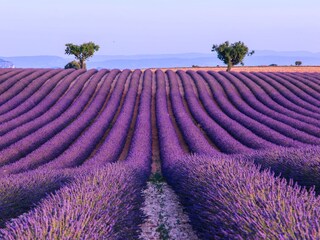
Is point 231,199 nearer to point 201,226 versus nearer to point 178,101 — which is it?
point 201,226

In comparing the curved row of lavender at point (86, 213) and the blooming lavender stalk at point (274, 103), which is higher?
the curved row of lavender at point (86, 213)

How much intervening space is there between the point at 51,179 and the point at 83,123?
12289 millimetres

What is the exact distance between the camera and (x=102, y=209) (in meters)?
5.26

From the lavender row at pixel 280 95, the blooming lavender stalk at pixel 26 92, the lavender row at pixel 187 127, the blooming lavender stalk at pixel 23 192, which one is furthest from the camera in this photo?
the blooming lavender stalk at pixel 26 92

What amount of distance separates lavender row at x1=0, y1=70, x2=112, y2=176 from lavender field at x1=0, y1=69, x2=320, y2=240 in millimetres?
72

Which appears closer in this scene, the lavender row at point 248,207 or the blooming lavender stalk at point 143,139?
the lavender row at point 248,207

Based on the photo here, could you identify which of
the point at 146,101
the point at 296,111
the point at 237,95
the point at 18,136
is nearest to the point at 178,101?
the point at 146,101

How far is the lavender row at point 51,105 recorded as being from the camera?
786 inches

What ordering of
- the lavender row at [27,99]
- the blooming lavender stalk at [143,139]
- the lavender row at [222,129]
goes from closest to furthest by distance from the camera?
the blooming lavender stalk at [143,139] < the lavender row at [222,129] < the lavender row at [27,99]

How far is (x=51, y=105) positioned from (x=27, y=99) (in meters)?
1.87

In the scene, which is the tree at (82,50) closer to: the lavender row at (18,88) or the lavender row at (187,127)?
the lavender row at (18,88)

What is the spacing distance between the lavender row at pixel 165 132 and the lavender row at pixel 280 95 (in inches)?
277

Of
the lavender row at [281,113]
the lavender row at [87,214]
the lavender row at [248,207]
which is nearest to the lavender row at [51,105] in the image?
the lavender row at [281,113]

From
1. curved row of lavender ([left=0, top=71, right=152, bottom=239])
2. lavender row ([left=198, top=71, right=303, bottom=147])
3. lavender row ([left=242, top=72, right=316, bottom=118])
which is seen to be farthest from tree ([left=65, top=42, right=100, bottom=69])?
curved row of lavender ([left=0, top=71, right=152, bottom=239])
